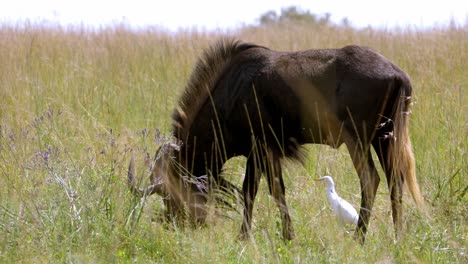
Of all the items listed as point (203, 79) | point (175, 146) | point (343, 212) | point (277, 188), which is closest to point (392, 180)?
point (343, 212)

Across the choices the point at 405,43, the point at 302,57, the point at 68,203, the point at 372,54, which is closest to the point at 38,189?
the point at 68,203

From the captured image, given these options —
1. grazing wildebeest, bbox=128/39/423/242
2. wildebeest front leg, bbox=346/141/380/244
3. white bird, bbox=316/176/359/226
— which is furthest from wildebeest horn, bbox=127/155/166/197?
wildebeest front leg, bbox=346/141/380/244

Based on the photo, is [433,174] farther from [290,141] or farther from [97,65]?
[97,65]

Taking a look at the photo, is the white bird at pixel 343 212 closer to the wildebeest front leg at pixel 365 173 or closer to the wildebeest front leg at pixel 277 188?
the wildebeest front leg at pixel 365 173

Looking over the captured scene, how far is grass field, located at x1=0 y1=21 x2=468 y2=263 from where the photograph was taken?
4.35m

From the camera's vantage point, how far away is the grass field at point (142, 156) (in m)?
4.35

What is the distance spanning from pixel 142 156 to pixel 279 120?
3.21 feet

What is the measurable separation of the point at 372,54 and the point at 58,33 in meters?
6.93

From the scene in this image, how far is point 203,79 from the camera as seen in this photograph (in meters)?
6.03

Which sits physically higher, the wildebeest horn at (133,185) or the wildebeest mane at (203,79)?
the wildebeest mane at (203,79)

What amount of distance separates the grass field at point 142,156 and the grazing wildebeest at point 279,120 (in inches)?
8.9

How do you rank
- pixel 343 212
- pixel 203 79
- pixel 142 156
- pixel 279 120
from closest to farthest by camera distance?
pixel 343 212, pixel 142 156, pixel 279 120, pixel 203 79

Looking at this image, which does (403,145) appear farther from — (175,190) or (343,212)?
(175,190)

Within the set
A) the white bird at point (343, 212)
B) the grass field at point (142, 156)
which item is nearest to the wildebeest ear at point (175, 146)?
the grass field at point (142, 156)
